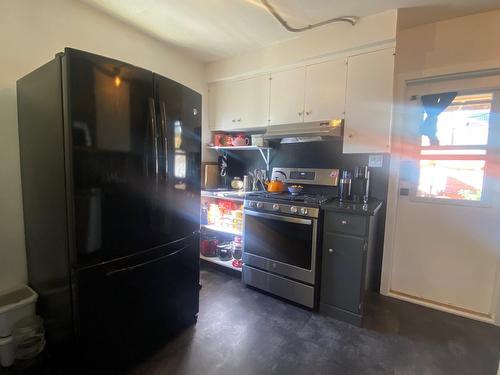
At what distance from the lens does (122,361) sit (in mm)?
1442

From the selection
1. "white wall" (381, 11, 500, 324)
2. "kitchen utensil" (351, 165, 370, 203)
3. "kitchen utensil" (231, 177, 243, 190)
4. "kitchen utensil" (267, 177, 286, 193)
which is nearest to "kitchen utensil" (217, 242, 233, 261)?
"kitchen utensil" (231, 177, 243, 190)

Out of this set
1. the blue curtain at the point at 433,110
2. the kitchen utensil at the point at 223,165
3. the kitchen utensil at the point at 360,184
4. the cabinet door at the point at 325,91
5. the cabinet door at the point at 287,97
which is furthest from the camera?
the kitchen utensil at the point at 223,165

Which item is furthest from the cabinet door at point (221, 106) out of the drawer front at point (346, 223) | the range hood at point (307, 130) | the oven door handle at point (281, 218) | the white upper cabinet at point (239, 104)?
the drawer front at point (346, 223)

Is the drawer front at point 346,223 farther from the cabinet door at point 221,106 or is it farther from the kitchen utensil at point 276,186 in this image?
the cabinet door at point 221,106

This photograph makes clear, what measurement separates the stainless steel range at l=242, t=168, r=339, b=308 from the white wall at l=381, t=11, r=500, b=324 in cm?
66

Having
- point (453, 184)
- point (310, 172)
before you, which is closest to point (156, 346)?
point (310, 172)

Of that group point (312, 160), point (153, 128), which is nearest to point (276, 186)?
point (312, 160)

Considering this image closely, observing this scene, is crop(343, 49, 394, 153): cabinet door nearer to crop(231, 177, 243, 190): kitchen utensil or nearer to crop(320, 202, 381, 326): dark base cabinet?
crop(320, 202, 381, 326): dark base cabinet

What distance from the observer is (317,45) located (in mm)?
2293

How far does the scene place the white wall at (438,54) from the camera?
1.96m

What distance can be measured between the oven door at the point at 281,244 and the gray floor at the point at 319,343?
34 cm

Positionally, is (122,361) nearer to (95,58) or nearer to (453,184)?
(95,58)

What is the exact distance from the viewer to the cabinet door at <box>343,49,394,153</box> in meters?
2.07

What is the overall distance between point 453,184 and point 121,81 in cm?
265
